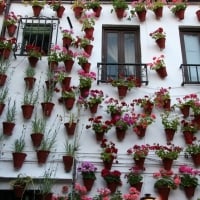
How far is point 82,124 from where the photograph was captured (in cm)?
770

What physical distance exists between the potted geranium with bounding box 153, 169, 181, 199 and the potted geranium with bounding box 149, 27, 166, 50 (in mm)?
3045

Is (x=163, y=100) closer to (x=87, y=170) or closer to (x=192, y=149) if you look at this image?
(x=192, y=149)

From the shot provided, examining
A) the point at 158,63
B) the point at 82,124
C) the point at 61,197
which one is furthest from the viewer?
the point at 158,63

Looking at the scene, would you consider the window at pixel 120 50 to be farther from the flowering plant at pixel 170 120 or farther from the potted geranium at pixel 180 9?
the flowering plant at pixel 170 120

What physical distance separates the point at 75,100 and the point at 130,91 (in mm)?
1209

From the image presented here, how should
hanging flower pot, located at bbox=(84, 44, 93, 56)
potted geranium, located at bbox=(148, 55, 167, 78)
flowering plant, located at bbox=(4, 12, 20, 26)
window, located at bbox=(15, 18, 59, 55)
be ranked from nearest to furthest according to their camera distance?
potted geranium, located at bbox=(148, 55, 167, 78) < hanging flower pot, located at bbox=(84, 44, 93, 56) < flowering plant, located at bbox=(4, 12, 20, 26) < window, located at bbox=(15, 18, 59, 55)

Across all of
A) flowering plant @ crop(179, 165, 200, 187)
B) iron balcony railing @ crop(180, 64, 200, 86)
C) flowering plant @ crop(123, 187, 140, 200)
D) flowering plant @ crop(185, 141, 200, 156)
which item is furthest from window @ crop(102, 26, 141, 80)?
flowering plant @ crop(123, 187, 140, 200)

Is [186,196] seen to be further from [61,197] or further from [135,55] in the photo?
[135,55]

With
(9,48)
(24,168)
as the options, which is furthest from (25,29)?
(24,168)

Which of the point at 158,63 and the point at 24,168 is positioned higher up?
the point at 158,63

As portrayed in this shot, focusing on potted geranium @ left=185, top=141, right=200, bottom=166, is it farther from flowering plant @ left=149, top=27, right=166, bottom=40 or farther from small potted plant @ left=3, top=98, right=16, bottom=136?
small potted plant @ left=3, top=98, right=16, bottom=136

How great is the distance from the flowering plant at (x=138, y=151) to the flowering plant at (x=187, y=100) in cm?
124

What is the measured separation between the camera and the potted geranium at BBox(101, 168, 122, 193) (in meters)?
6.91

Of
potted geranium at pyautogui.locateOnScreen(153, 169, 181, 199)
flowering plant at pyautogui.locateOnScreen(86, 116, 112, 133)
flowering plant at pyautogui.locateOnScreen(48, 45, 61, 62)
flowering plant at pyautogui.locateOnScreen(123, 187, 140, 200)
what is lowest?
flowering plant at pyautogui.locateOnScreen(123, 187, 140, 200)
